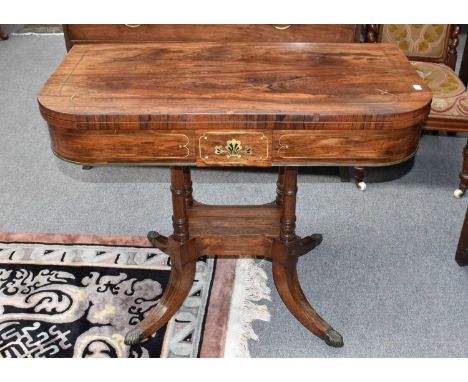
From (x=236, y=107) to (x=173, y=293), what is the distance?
3.01ft

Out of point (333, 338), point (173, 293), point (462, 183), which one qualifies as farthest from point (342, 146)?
point (462, 183)

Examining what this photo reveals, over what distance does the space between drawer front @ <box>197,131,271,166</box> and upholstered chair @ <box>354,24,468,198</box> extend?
4.90ft

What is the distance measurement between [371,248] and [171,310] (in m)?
1.06

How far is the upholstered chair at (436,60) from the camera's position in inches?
111

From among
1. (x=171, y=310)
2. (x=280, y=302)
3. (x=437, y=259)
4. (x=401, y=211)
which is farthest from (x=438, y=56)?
(x=171, y=310)

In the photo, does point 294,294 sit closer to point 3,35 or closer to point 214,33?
point 214,33

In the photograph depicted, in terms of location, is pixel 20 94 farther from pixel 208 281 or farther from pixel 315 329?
pixel 315 329

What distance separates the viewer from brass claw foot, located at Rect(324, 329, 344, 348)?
2.16m

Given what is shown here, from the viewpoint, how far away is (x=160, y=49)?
207 cm

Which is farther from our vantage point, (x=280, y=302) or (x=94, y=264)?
(x=94, y=264)

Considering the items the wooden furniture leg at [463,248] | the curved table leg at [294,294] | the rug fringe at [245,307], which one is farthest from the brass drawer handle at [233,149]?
the wooden furniture leg at [463,248]

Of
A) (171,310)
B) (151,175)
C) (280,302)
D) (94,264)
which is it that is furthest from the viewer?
(151,175)

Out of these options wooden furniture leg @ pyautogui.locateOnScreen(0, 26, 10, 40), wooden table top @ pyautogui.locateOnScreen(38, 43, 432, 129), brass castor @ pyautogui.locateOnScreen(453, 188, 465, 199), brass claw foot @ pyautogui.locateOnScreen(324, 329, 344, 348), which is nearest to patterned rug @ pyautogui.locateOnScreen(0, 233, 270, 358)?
brass claw foot @ pyautogui.locateOnScreen(324, 329, 344, 348)

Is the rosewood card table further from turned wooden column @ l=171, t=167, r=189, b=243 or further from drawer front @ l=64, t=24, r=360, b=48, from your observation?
drawer front @ l=64, t=24, r=360, b=48
